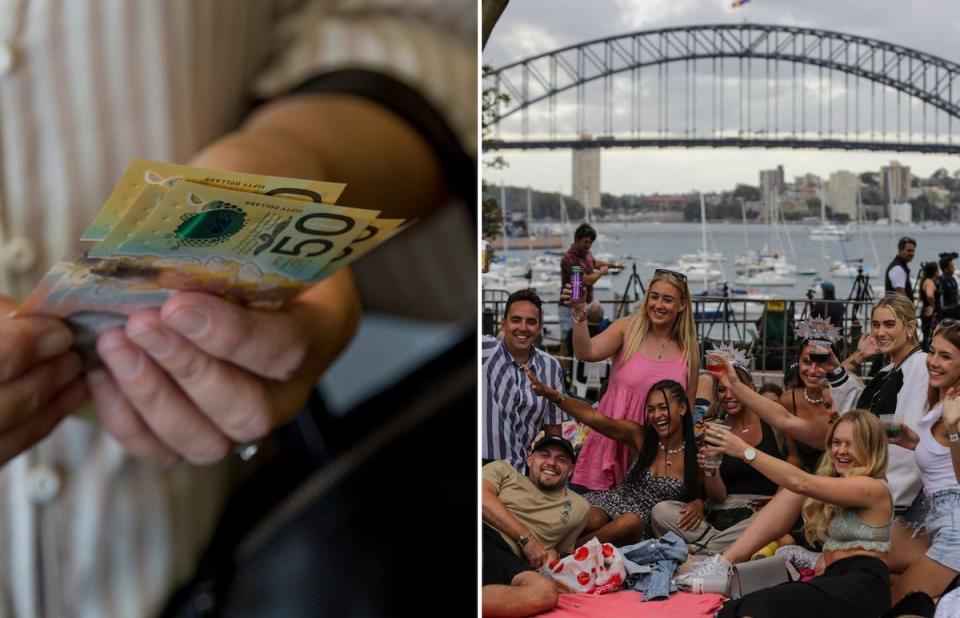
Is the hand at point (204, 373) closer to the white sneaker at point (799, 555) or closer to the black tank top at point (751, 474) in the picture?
the black tank top at point (751, 474)

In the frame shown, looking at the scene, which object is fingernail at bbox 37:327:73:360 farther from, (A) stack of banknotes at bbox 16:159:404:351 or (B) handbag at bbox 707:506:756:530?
(B) handbag at bbox 707:506:756:530

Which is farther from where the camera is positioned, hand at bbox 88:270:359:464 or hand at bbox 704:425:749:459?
hand at bbox 704:425:749:459

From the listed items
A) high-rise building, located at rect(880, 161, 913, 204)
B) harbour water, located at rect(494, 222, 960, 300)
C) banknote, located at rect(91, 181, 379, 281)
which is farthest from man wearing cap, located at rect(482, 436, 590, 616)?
banknote, located at rect(91, 181, 379, 281)

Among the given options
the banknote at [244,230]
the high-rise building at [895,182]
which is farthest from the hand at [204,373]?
the high-rise building at [895,182]

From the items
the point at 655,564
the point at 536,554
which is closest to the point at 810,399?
the point at 655,564

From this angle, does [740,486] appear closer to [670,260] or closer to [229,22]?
[670,260]

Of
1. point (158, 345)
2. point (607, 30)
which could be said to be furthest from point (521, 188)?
point (158, 345)
